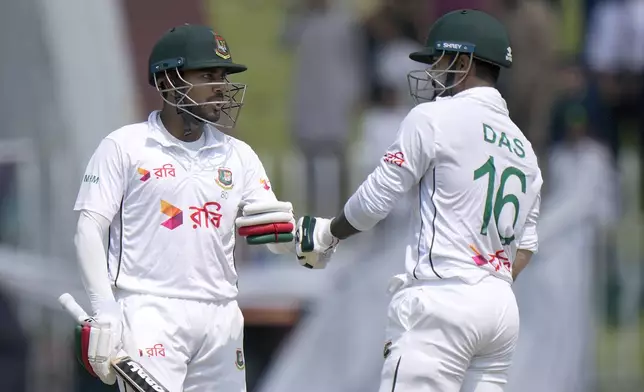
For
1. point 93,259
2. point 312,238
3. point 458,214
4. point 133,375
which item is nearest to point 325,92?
point 312,238

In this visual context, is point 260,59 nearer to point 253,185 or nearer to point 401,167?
point 253,185

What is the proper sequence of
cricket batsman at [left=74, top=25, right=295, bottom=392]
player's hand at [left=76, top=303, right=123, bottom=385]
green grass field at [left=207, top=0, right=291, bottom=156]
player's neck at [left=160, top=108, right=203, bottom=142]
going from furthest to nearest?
green grass field at [left=207, top=0, right=291, bottom=156], player's neck at [left=160, top=108, right=203, bottom=142], cricket batsman at [left=74, top=25, right=295, bottom=392], player's hand at [left=76, top=303, right=123, bottom=385]

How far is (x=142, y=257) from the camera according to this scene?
5.29m

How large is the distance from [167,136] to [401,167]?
0.86m

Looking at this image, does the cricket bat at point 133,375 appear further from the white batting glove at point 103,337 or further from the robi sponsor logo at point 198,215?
the robi sponsor logo at point 198,215

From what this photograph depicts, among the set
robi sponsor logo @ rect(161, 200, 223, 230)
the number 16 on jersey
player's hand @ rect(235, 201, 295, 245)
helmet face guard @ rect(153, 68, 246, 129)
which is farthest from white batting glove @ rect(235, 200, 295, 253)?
the number 16 on jersey

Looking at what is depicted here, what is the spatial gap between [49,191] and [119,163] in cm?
526

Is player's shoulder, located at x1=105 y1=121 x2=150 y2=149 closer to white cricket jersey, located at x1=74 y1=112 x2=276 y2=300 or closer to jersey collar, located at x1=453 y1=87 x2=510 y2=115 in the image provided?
white cricket jersey, located at x1=74 y1=112 x2=276 y2=300

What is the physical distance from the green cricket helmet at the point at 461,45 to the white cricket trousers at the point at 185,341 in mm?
1175

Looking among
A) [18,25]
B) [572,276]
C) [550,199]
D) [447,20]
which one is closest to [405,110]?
[550,199]

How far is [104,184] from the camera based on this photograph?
5219 mm

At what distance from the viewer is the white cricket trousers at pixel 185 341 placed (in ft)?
17.1

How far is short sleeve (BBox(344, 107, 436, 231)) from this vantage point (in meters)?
5.36

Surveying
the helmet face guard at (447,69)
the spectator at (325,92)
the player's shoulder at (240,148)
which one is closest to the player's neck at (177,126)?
the player's shoulder at (240,148)
